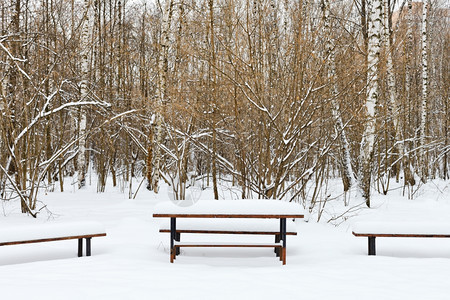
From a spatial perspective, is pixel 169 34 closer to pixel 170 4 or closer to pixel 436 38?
pixel 170 4

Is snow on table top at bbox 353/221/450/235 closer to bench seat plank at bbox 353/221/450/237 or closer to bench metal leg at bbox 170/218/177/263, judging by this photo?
bench seat plank at bbox 353/221/450/237

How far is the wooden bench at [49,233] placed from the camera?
167 inches

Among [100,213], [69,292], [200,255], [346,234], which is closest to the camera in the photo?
[69,292]

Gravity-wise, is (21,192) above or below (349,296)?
above

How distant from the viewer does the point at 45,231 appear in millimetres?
4484

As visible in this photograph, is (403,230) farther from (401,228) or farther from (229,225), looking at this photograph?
(229,225)

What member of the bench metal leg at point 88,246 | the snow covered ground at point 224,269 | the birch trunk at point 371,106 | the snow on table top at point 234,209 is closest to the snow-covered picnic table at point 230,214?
the snow on table top at point 234,209

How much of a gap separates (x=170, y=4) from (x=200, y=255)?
7.05 meters

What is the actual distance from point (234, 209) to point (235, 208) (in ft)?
0.08

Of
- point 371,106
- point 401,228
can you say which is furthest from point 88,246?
point 371,106

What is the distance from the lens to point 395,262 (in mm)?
4496

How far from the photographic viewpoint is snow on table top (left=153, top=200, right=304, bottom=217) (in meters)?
4.26

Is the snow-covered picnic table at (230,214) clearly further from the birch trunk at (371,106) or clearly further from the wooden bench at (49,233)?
the birch trunk at (371,106)

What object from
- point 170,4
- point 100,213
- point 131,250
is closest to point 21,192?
point 100,213
